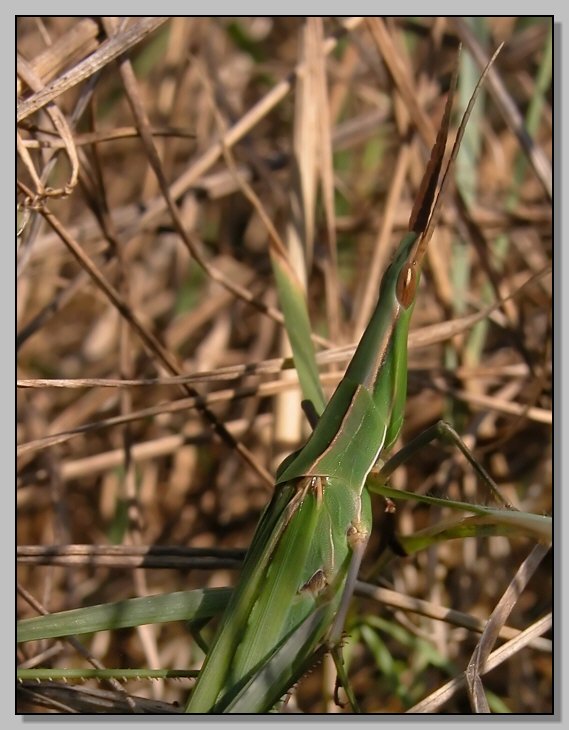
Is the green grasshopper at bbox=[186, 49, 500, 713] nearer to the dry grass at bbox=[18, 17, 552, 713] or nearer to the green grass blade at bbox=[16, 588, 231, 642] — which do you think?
the green grass blade at bbox=[16, 588, 231, 642]

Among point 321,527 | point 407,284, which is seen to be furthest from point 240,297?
point 321,527

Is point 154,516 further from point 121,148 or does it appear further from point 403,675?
point 121,148

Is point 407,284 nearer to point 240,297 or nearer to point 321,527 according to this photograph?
point 321,527

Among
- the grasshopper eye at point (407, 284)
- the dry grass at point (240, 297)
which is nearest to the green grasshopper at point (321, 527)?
the grasshopper eye at point (407, 284)

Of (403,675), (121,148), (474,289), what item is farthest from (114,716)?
(121,148)

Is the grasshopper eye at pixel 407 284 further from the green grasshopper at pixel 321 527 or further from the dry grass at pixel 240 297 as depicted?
the dry grass at pixel 240 297
